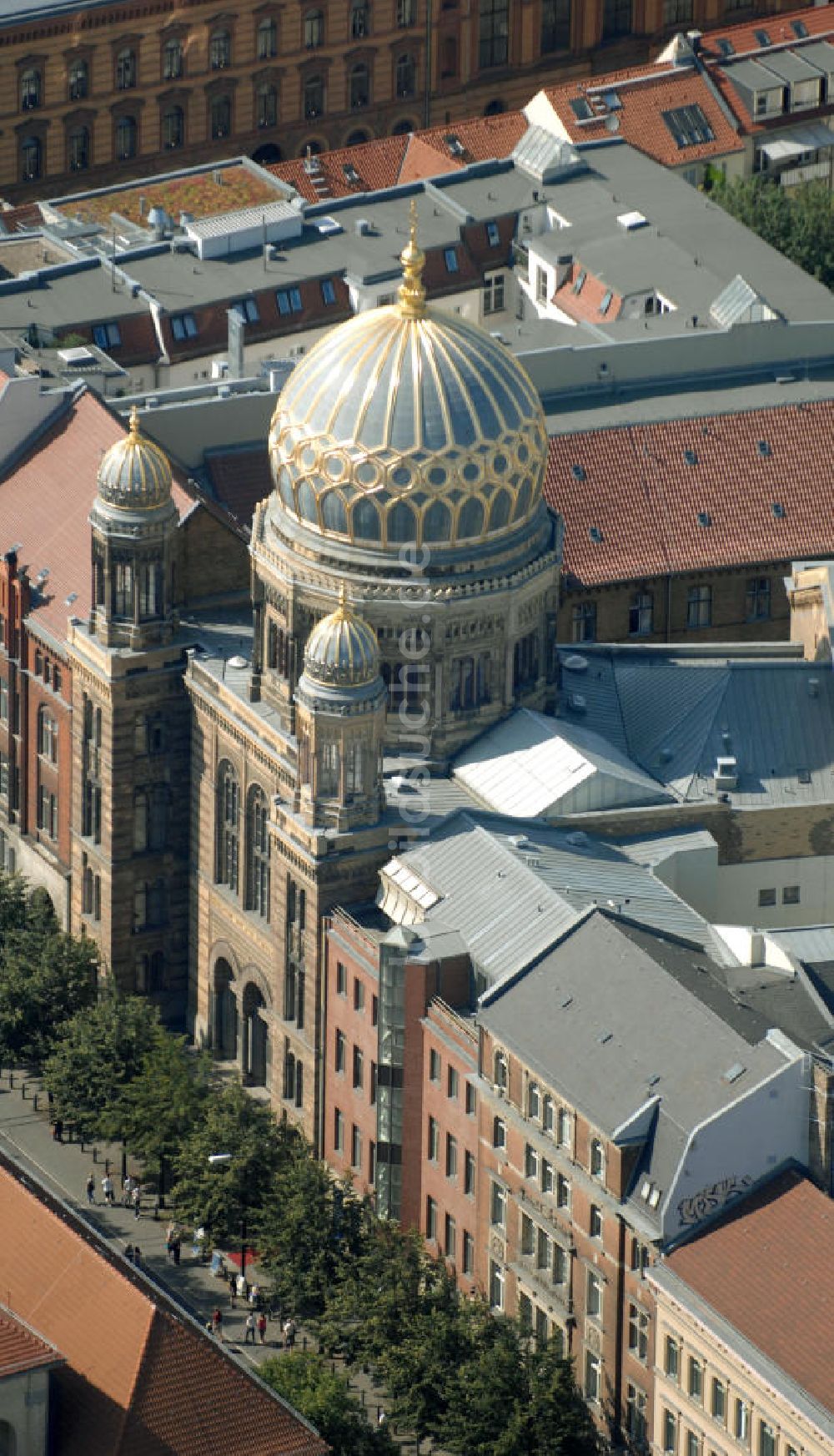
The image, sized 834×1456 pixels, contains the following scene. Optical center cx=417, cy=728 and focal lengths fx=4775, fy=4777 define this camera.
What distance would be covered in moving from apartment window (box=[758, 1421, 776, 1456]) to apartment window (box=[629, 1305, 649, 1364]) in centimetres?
908

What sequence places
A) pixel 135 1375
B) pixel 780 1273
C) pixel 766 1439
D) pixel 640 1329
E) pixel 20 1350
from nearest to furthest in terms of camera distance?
pixel 20 1350 < pixel 135 1375 < pixel 766 1439 < pixel 780 1273 < pixel 640 1329

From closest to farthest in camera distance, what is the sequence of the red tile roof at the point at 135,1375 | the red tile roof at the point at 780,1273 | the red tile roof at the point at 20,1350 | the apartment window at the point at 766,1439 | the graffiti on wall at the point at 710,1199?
1. the red tile roof at the point at 20,1350
2. the red tile roof at the point at 135,1375
3. the red tile roof at the point at 780,1273
4. the apartment window at the point at 766,1439
5. the graffiti on wall at the point at 710,1199

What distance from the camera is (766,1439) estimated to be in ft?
626

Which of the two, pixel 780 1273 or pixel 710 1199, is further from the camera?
pixel 710 1199

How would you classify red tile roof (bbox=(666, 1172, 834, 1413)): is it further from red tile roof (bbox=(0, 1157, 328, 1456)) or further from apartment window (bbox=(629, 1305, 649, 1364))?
red tile roof (bbox=(0, 1157, 328, 1456))

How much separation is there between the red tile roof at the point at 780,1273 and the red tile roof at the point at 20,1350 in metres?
27.7

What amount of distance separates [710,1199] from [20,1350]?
30.8m

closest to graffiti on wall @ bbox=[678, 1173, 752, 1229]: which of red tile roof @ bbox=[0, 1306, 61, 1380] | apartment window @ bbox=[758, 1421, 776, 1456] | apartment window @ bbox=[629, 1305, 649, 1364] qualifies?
apartment window @ bbox=[629, 1305, 649, 1364]

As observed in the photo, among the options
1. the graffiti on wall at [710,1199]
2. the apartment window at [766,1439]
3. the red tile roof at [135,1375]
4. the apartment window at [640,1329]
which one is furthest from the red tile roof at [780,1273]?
the red tile roof at [135,1375]

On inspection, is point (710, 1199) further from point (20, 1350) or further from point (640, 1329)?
point (20, 1350)

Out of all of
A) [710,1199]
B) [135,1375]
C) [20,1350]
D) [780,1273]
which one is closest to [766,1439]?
[780,1273]

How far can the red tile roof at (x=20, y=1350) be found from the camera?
181875mm

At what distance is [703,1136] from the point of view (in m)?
195

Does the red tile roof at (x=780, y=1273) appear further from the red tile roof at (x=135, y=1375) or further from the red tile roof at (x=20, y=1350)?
the red tile roof at (x=20, y=1350)
